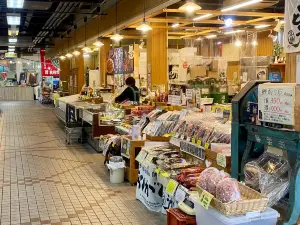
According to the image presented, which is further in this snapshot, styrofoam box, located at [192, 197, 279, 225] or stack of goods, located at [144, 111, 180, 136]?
stack of goods, located at [144, 111, 180, 136]

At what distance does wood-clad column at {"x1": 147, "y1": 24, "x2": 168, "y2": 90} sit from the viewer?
10906mm

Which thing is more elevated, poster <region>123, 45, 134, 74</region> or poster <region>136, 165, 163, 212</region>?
poster <region>123, 45, 134, 74</region>

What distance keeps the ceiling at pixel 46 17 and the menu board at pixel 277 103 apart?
342 inches

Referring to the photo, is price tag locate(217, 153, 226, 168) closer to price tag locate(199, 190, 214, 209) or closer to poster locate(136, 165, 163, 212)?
price tag locate(199, 190, 214, 209)

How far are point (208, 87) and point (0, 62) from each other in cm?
3171

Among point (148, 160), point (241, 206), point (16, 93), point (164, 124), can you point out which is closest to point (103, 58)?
point (164, 124)

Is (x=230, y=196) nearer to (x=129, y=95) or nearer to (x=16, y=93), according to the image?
(x=129, y=95)

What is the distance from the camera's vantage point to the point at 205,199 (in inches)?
113

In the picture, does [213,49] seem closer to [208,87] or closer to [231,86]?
[231,86]

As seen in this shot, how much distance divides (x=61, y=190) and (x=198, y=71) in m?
6.52

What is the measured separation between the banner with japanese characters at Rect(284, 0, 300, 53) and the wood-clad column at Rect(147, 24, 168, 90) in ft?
23.7

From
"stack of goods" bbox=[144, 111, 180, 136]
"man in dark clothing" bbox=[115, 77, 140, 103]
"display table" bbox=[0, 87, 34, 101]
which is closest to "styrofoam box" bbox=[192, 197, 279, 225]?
"stack of goods" bbox=[144, 111, 180, 136]

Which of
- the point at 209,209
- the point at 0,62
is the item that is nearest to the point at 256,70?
the point at 209,209

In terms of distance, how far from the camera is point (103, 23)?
13539 millimetres
